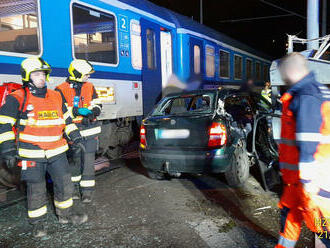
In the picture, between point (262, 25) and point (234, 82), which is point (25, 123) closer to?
point (234, 82)

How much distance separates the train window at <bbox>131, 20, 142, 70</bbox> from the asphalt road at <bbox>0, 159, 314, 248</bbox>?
280 cm

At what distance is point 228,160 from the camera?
4.47 meters

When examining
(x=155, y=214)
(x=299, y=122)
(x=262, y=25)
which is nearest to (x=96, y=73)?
(x=155, y=214)

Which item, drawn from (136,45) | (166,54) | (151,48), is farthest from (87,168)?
(166,54)

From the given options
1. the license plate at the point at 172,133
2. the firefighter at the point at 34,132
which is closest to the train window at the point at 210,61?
the license plate at the point at 172,133

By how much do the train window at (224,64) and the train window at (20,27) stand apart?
7.85 m

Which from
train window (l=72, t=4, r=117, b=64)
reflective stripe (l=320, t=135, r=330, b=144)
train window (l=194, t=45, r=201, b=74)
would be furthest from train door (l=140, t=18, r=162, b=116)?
reflective stripe (l=320, t=135, r=330, b=144)

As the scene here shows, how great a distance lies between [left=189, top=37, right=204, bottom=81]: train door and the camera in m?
9.30

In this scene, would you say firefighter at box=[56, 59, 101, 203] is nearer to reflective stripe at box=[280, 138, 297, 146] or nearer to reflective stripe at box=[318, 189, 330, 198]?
reflective stripe at box=[280, 138, 297, 146]

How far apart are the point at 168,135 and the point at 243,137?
1193mm

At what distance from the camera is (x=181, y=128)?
4633 mm

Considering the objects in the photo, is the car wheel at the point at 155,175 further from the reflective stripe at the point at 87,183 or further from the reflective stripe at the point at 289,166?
the reflective stripe at the point at 289,166

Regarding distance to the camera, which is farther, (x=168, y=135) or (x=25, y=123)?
(x=168, y=135)

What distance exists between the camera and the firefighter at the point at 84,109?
427 centimetres
